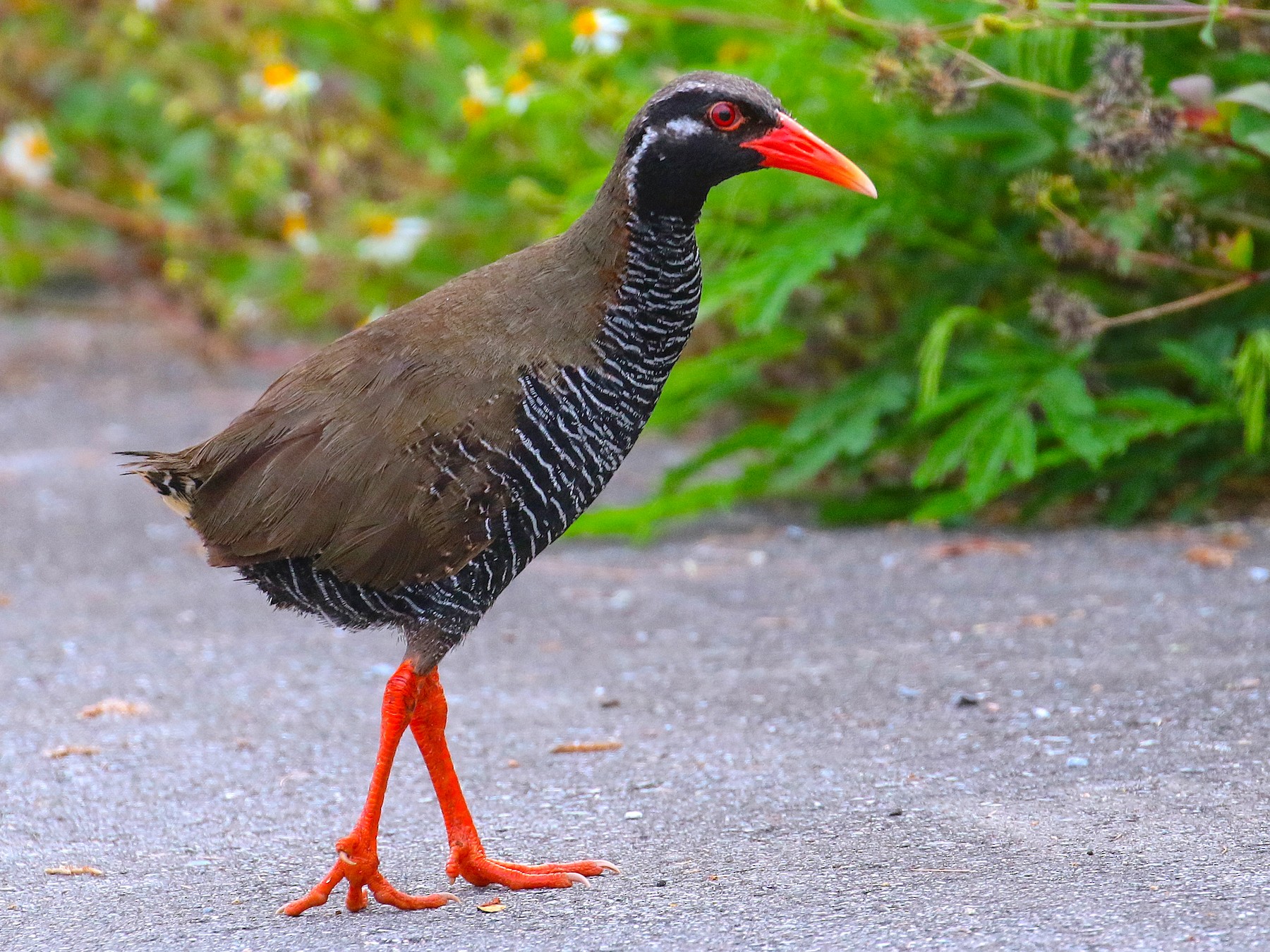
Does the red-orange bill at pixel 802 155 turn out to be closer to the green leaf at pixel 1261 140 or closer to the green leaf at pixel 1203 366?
the green leaf at pixel 1261 140

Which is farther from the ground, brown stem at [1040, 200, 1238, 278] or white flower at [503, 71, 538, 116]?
white flower at [503, 71, 538, 116]

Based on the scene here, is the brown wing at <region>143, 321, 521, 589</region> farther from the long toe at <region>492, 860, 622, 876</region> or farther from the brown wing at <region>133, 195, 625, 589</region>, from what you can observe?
the long toe at <region>492, 860, 622, 876</region>

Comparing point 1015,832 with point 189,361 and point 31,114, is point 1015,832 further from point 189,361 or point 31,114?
point 31,114

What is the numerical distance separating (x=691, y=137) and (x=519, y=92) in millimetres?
4149

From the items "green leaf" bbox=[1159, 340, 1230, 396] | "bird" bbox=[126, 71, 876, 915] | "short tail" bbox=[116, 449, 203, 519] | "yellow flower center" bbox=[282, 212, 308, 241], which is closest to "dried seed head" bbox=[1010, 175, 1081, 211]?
"green leaf" bbox=[1159, 340, 1230, 396]

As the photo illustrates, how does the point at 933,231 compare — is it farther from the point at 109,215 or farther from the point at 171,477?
the point at 109,215

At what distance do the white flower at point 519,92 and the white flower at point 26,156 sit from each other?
4.09m

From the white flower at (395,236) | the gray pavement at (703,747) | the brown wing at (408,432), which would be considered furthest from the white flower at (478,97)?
the brown wing at (408,432)

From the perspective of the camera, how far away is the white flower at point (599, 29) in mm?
7285

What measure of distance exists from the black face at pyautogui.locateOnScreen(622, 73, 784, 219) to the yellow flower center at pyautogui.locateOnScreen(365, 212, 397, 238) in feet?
16.9

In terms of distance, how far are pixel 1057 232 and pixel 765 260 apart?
3.59ft

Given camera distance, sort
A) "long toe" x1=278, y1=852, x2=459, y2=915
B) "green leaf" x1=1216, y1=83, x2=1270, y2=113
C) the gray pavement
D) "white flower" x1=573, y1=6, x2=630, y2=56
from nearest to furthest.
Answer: the gray pavement, "long toe" x1=278, y1=852, x2=459, y2=915, "green leaf" x1=1216, y1=83, x2=1270, y2=113, "white flower" x1=573, y1=6, x2=630, y2=56

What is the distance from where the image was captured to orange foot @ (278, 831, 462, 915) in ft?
11.3

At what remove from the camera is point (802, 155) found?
371 centimetres
